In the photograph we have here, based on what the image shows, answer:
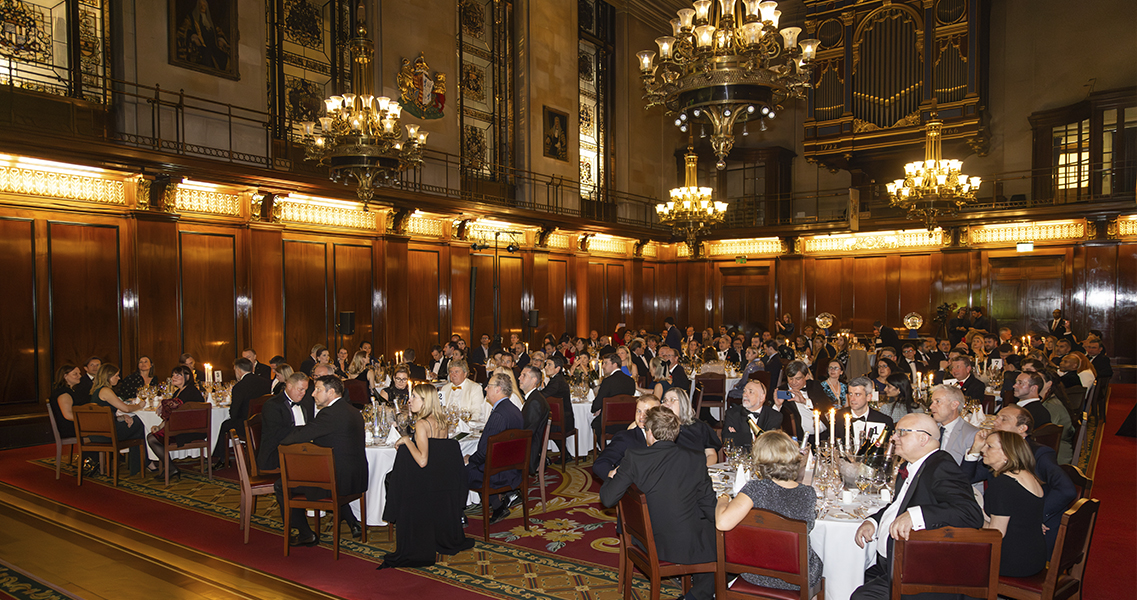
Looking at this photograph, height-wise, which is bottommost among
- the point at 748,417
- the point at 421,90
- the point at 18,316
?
the point at 748,417

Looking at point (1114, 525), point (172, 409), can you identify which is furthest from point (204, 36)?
point (1114, 525)

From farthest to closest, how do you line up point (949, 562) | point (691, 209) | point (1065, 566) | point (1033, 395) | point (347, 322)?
point (691, 209) < point (347, 322) < point (1033, 395) < point (1065, 566) < point (949, 562)

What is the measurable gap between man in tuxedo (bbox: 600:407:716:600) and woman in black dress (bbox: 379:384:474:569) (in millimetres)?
1603

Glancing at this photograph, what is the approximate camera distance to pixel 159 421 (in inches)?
297

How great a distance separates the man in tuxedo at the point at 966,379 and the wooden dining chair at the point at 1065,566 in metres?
4.14

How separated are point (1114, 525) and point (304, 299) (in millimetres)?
11978

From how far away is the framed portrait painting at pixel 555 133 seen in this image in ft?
57.4

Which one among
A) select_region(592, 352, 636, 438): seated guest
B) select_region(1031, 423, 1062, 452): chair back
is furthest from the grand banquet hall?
select_region(1031, 423, 1062, 452): chair back

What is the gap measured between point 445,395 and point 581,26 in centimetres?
1493

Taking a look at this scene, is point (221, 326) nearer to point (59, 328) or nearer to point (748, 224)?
point (59, 328)

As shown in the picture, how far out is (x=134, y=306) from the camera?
9953 mm

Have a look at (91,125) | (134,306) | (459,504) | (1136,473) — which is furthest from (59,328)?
(1136,473)

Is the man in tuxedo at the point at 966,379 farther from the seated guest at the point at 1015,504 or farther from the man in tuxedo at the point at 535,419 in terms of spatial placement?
the man in tuxedo at the point at 535,419

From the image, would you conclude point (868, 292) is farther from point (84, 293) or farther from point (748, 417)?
point (84, 293)
